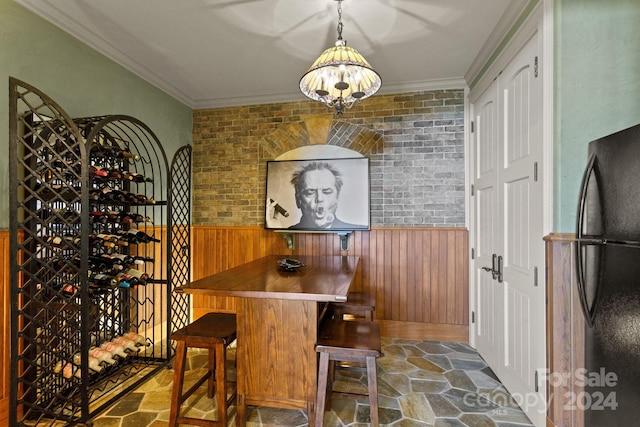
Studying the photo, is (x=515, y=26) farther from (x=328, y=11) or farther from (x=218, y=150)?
(x=218, y=150)

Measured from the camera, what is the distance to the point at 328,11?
2.16 meters

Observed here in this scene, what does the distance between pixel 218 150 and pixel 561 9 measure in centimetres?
338

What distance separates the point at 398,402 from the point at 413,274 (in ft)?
4.58

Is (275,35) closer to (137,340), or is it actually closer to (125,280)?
(125,280)

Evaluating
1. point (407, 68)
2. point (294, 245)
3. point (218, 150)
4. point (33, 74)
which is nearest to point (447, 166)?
point (407, 68)

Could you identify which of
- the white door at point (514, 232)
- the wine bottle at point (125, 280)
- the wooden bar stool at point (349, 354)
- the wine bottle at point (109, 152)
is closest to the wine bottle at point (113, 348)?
the wine bottle at point (125, 280)

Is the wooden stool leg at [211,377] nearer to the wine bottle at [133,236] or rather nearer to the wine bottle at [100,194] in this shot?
the wine bottle at [133,236]

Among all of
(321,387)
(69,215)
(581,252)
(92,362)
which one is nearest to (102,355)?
(92,362)

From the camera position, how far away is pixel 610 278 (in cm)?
144

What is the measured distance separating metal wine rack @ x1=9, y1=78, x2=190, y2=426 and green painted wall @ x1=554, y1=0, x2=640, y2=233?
291cm

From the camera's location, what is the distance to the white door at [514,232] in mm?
1911

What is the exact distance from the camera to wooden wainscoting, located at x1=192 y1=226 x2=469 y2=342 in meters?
3.22

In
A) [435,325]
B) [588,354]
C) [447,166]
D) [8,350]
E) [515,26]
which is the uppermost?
[515,26]

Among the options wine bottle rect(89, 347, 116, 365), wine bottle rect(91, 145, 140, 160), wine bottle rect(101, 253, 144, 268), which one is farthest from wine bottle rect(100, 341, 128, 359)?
wine bottle rect(91, 145, 140, 160)
